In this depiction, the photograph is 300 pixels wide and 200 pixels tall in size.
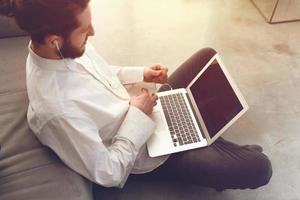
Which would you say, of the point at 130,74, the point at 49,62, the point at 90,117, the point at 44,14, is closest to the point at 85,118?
the point at 90,117

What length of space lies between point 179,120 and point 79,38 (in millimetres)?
501

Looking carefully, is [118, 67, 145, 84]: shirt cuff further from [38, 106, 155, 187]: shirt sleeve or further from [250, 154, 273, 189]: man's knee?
[250, 154, 273, 189]: man's knee

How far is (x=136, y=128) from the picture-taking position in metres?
1.01

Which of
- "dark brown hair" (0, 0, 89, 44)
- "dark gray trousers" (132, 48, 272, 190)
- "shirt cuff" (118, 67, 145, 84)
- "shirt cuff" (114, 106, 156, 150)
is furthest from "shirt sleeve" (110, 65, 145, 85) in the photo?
"dark brown hair" (0, 0, 89, 44)

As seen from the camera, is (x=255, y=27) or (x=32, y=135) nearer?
(x=32, y=135)

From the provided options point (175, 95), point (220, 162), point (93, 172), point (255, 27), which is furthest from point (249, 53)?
point (93, 172)

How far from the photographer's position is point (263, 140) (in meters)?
1.53

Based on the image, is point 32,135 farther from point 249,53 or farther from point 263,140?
point 249,53

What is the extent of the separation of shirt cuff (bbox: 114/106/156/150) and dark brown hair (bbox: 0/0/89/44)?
0.34 metres

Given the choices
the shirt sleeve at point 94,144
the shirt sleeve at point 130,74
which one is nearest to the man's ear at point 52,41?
the shirt sleeve at point 94,144

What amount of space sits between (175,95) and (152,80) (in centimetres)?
11

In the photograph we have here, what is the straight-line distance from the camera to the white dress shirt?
851 millimetres

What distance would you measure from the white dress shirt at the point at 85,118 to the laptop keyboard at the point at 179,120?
0.34 feet

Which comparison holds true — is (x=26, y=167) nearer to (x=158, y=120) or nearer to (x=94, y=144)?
(x=94, y=144)
